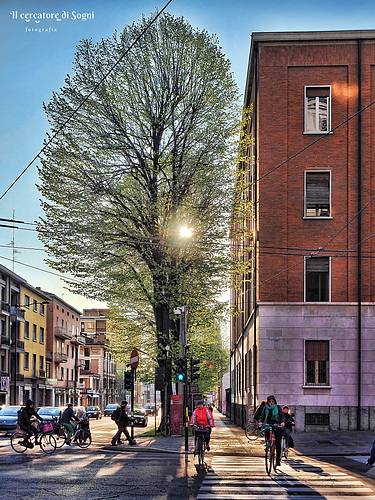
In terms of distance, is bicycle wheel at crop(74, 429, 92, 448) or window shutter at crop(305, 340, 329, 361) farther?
window shutter at crop(305, 340, 329, 361)

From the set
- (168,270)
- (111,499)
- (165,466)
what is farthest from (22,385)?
(111,499)

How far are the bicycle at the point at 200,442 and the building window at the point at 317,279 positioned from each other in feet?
42.4

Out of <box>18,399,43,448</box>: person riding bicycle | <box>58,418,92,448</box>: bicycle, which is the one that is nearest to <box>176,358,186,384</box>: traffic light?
<box>58,418,92,448</box>: bicycle

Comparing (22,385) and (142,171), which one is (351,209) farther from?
(22,385)

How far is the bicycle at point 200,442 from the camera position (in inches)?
715

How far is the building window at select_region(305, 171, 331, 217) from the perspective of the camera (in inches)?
1217

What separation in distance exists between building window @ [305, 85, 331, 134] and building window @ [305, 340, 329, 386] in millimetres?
9635

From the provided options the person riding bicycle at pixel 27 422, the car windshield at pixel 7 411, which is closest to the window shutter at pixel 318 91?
the person riding bicycle at pixel 27 422

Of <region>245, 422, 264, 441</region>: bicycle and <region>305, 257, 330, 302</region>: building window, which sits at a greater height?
<region>305, 257, 330, 302</region>: building window

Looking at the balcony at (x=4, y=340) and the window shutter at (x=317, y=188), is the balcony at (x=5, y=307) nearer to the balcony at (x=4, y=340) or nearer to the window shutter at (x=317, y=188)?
the balcony at (x=4, y=340)

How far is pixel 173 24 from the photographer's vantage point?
29516mm

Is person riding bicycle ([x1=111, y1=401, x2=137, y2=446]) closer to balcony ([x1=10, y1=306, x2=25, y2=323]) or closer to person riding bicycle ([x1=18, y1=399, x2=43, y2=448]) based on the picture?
person riding bicycle ([x1=18, y1=399, x2=43, y2=448])

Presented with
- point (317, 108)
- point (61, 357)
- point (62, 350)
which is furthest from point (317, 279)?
point (62, 350)

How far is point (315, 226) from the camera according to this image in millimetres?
30656
